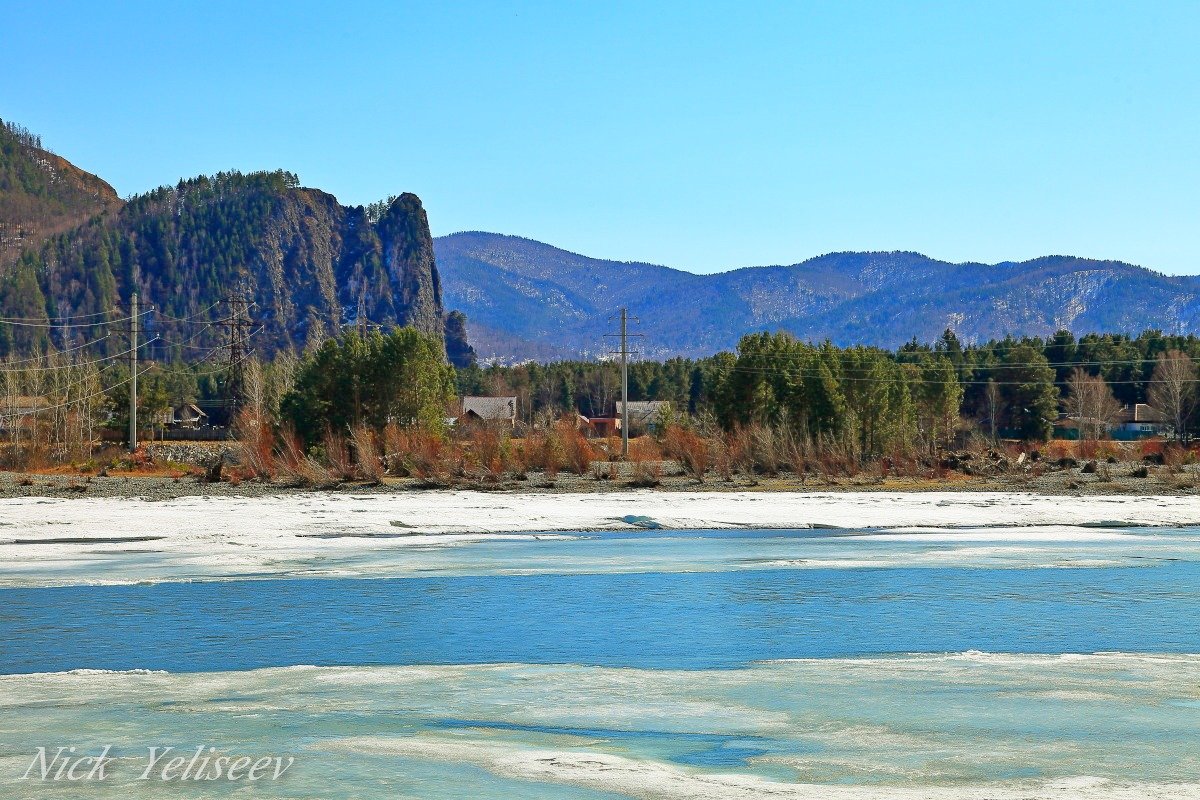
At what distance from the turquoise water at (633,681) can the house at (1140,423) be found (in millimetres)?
88366

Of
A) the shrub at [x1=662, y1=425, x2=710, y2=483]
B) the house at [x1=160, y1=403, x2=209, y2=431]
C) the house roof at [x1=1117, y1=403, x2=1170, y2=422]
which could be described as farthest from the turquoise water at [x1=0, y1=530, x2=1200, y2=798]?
the house at [x1=160, y1=403, x2=209, y2=431]

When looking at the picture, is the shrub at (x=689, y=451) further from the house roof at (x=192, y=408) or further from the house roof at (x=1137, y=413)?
the house roof at (x=192, y=408)

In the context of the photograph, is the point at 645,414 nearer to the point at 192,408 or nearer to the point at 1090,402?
the point at 1090,402

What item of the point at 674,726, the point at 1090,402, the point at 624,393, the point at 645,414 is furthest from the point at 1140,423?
the point at 674,726

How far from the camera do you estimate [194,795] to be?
26.2ft

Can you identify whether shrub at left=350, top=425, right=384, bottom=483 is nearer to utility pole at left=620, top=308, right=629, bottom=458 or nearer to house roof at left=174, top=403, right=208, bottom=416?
utility pole at left=620, top=308, right=629, bottom=458

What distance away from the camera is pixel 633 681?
11680 millimetres

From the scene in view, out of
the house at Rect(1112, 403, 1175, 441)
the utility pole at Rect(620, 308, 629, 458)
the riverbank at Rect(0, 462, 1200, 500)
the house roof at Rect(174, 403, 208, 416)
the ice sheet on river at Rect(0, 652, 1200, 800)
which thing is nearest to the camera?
the ice sheet on river at Rect(0, 652, 1200, 800)

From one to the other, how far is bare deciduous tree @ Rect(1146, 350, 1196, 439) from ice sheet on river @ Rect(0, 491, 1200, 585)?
56.3 meters

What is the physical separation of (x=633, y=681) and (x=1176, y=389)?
87.3 meters

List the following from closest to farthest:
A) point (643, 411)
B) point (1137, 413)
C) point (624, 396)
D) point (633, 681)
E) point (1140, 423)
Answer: point (633, 681), point (624, 396), point (1140, 423), point (1137, 413), point (643, 411)

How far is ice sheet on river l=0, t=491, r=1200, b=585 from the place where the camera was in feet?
69.8

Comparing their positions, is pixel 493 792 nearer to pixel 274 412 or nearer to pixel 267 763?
pixel 267 763

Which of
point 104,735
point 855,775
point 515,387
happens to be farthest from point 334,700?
point 515,387
